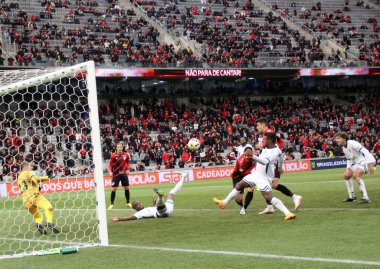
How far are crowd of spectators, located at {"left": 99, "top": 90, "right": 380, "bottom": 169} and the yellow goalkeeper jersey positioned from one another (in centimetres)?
2188

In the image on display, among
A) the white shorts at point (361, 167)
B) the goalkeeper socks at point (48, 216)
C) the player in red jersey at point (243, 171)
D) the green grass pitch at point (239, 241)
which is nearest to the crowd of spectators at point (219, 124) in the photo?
the player in red jersey at point (243, 171)

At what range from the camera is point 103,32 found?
43.3 metres

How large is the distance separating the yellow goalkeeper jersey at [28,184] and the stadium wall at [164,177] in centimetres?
940

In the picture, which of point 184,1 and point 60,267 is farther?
point 184,1

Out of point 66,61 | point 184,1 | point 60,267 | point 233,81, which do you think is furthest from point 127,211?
point 184,1

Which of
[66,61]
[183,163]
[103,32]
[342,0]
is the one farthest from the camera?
[342,0]

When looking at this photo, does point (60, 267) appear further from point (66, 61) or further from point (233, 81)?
point (233, 81)

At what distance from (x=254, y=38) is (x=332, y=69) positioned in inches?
264

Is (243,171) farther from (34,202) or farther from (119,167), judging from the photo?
(119,167)

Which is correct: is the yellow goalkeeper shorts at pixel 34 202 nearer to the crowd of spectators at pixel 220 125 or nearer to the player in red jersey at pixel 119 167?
A: the player in red jersey at pixel 119 167

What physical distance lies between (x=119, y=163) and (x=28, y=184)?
5.94 m

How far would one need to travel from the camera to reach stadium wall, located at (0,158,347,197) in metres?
25.0

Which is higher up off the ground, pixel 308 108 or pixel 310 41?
pixel 310 41

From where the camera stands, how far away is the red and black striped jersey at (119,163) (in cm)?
1761
